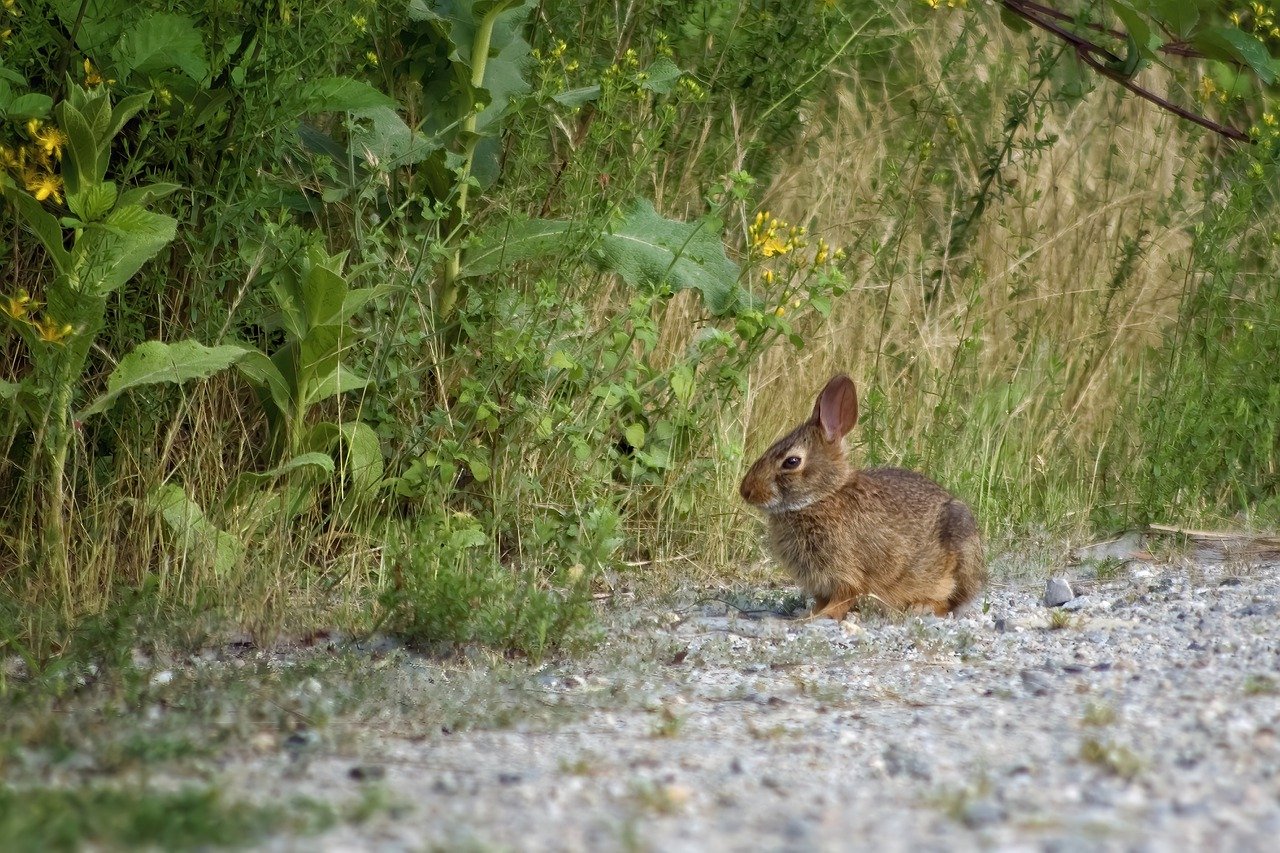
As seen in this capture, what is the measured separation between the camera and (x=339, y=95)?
545cm

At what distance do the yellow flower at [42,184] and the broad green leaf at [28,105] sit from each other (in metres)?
0.20

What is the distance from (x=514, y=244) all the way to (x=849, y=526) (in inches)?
64.9

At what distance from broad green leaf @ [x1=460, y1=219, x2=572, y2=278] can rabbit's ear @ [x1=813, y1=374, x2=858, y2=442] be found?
45.5 inches

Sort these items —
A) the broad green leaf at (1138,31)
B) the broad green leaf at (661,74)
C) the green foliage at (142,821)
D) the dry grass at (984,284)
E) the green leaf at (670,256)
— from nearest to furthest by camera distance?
the green foliage at (142,821) < the broad green leaf at (661,74) < the green leaf at (670,256) < the broad green leaf at (1138,31) < the dry grass at (984,284)

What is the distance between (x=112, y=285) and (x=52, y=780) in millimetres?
2150

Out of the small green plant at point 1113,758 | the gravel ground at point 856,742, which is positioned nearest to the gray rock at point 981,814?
the gravel ground at point 856,742

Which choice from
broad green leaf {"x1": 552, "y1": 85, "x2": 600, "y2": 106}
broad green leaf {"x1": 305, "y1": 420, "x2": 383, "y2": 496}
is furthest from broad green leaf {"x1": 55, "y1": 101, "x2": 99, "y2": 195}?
broad green leaf {"x1": 552, "y1": 85, "x2": 600, "y2": 106}

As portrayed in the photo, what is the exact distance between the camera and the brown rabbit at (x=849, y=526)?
593cm

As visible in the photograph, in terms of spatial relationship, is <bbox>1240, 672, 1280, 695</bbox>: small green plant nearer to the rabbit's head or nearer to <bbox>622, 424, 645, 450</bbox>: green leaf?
the rabbit's head

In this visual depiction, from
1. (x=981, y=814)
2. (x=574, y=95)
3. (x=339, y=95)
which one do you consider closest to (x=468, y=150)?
(x=574, y=95)

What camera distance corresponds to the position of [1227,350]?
7441 millimetres

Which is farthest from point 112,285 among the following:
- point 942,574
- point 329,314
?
point 942,574

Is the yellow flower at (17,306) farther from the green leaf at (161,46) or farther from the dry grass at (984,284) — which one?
the dry grass at (984,284)

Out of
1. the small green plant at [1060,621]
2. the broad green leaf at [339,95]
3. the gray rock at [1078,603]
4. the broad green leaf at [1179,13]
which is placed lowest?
the small green plant at [1060,621]
